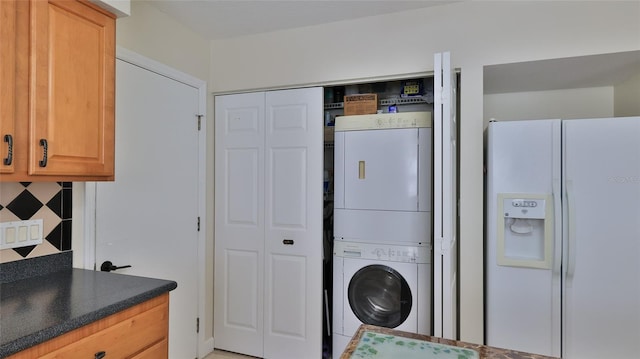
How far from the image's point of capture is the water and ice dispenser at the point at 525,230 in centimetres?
198

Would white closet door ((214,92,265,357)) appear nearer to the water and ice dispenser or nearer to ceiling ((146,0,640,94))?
ceiling ((146,0,640,94))

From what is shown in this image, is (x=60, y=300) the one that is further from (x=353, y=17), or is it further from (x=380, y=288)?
(x=353, y=17)

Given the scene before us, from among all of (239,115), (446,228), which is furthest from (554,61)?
(239,115)

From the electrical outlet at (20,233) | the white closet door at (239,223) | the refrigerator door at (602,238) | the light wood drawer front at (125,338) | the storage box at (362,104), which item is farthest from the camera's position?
→ the white closet door at (239,223)

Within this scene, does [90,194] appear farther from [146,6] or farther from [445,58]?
[445,58]

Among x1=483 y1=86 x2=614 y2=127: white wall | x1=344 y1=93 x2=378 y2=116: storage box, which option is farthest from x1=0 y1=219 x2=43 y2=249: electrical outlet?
x1=483 y1=86 x2=614 y2=127: white wall

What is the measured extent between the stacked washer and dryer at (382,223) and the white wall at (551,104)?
0.94 metres

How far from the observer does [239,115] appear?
9.16 feet

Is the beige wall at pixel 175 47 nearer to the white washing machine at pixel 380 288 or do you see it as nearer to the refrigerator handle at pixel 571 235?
the white washing machine at pixel 380 288

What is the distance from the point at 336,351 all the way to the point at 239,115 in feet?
6.27

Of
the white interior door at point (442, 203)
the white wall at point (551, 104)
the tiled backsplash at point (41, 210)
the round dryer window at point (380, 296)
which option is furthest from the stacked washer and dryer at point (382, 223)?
the tiled backsplash at point (41, 210)

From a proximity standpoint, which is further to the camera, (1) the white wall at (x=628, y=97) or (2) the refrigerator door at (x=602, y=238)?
(1) the white wall at (x=628, y=97)

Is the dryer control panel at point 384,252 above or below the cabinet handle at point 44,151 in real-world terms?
below

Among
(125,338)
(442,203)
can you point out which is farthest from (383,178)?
(125,338)
